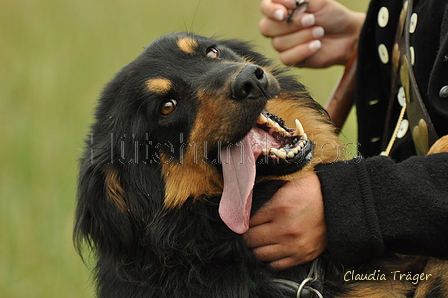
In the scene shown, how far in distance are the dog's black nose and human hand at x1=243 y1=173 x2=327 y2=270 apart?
Result: 0.47 meters

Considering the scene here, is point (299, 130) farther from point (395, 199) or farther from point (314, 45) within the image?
point (314, 45)

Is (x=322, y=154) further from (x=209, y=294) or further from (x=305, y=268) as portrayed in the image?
(x=209, y=294)

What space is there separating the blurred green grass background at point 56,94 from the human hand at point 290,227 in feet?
4.34

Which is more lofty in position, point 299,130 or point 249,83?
point 249,83

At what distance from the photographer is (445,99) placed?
2.20 metres

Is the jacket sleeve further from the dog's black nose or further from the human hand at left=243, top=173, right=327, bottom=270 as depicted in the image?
the dog's black nose

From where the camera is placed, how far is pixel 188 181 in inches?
96.7

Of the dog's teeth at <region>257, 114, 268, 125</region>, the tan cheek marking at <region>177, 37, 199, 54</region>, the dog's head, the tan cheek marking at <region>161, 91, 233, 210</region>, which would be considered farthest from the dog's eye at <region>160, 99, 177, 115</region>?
the dog's teeth at <region>257, 114, 268, 125</region>

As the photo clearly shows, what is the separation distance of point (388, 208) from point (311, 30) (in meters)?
1.74

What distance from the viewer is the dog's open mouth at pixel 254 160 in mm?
2258

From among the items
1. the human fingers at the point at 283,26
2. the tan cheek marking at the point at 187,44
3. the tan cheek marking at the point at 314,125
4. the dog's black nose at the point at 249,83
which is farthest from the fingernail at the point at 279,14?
the dog's black nose at the point at 249,83

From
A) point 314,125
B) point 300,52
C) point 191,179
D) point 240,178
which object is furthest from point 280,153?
point 300,52

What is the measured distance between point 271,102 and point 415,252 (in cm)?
112

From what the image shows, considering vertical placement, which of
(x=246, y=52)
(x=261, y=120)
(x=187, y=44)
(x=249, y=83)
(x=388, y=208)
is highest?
(x=187, y=44)
